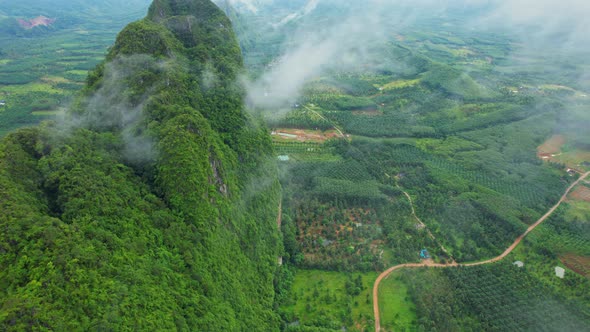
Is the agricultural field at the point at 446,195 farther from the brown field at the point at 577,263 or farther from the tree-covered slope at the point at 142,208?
the tree-covered slope at the point at 142,208

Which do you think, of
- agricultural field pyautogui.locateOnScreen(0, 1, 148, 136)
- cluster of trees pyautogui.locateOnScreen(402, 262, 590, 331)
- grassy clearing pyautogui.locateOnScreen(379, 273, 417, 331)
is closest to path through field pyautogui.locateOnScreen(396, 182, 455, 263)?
cluster of trees pyautogui.locateOnScreen(402, 262, 590, 331)

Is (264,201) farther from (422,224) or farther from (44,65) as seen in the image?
(44,65)

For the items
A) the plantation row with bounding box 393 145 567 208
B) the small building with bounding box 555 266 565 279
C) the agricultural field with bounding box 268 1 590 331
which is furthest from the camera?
the plantation row with bounding box 393 145 567 208

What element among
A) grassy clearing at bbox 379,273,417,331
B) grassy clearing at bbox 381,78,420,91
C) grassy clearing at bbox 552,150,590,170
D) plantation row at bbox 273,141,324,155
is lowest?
grassy clearing at bbox 379,273,417,331

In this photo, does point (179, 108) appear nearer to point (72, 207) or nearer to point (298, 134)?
point (72, 207)

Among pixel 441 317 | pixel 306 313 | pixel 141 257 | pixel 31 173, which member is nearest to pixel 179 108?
pixel 31 173

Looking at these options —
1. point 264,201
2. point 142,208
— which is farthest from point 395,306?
point 142,208

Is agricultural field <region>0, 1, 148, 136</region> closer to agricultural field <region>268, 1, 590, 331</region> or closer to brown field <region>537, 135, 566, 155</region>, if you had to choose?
agricultural field <region>268, 1, 590, 331</region>
